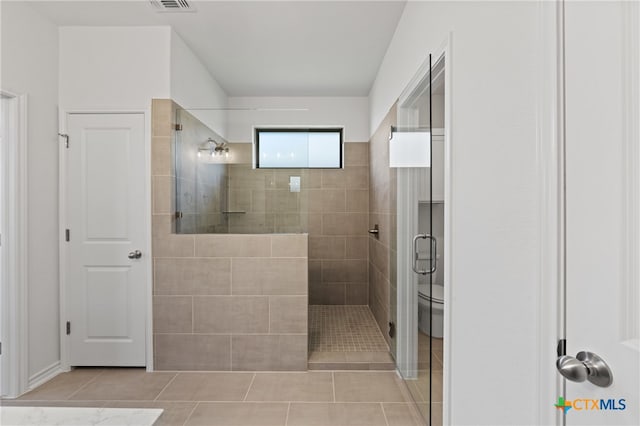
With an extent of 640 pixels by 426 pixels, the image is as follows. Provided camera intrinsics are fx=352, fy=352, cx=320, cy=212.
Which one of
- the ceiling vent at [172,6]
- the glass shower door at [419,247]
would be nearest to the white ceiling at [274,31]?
the ceiling vent at [172,6]

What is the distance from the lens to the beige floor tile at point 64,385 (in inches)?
93.5

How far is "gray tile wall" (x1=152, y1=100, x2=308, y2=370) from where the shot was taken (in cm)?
277

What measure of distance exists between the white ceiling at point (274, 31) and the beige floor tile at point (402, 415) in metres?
2.71

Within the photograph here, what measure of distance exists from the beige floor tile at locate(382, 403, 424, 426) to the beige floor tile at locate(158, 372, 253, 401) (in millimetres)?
970

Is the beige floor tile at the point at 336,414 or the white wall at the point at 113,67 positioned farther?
the white wall at the point at 113,67

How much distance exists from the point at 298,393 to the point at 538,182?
211 cm

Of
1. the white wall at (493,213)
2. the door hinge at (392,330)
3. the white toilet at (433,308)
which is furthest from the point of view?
the door hinge at (392,330)

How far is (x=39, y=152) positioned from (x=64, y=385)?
1687mm

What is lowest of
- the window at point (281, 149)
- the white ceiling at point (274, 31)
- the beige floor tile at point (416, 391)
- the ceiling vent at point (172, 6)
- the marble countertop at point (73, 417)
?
the beige floor tile at point (416, 391)

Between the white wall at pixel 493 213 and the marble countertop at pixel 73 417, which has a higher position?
the white wall at pixel 493 213

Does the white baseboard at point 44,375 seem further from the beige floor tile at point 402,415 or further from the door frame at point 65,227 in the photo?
the beige floor tile at point 402,415

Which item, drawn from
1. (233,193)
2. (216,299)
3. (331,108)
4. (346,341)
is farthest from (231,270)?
(331,108)

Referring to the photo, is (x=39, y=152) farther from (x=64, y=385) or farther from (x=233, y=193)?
(x=64, y=385)

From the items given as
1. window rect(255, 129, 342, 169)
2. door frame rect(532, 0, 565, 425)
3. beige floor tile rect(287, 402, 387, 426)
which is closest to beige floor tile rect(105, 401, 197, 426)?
beige floor tile rect(287, 402, 387, 426)
